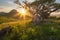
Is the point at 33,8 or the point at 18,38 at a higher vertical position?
the point at 33,8

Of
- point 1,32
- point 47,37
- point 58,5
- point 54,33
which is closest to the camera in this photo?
point 47,37

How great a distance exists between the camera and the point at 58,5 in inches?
1678

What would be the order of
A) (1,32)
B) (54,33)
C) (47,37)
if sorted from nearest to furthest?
(47,37), (54,33), (1,32)

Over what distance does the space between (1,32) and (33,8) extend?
16.8m

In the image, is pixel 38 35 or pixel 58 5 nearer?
pixel 38 35

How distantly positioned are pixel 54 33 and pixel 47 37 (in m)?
2.10

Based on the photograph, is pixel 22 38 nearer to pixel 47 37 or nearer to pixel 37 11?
pixel 47 37

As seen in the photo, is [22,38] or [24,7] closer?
[22,38]

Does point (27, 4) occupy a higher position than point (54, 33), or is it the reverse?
point (27, 4)

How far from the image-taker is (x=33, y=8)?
4362 cm

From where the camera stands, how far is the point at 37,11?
43.1 meters

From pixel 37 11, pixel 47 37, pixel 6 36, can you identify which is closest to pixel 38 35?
pixel 47 37

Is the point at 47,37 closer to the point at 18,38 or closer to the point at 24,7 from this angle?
the point at 18,38

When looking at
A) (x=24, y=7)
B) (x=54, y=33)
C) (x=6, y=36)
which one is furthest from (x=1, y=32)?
(x=24, y=7)
